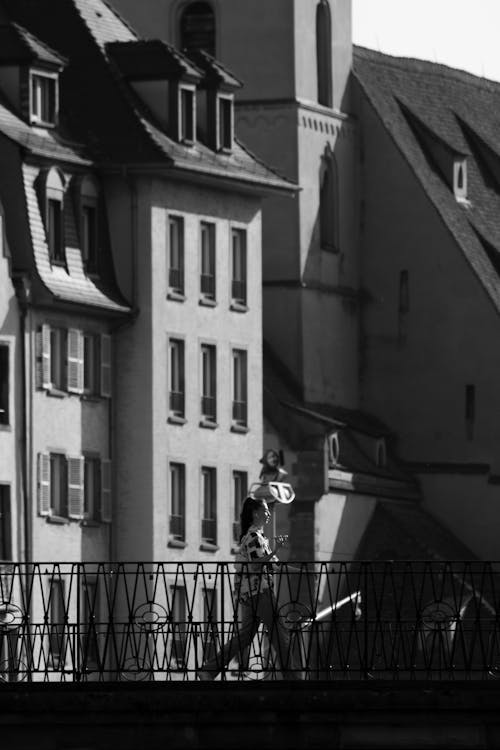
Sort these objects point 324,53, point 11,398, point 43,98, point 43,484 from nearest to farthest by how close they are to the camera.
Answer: point 11,398 < point 43,484 < point 43,98 < point 324,53

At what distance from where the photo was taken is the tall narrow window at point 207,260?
10812 centimetres

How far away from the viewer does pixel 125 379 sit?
105000 millimetres

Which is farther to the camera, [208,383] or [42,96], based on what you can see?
[208,383]

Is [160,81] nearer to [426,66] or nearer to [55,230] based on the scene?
[55,230]

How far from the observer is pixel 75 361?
10244cm

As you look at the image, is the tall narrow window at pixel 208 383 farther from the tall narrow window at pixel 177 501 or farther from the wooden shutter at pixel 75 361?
the wooden shutter at pixel 75 361

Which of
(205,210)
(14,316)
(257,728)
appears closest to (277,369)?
(205,210)

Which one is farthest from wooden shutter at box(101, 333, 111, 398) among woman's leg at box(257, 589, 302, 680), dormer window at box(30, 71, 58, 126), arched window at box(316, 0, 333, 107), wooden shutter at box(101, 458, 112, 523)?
woman's leg at box(257, 589, 302, 680)

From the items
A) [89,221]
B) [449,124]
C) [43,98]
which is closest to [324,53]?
[449,124]

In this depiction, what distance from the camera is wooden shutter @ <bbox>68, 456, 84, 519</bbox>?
101562mm

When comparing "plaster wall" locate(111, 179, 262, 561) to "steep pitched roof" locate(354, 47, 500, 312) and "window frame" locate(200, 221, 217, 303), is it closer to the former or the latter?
"window frame" locate(200, 221, 217, 303)

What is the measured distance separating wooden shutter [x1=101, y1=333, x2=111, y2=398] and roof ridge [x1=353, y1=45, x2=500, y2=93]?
95.4ft

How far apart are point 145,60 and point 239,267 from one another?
5.84 metres

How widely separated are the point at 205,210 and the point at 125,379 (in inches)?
213
